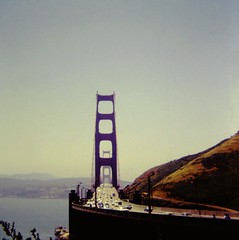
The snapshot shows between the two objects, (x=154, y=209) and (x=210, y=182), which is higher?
(x=210, y=182)

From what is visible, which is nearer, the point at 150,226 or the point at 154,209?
the point at 150,226

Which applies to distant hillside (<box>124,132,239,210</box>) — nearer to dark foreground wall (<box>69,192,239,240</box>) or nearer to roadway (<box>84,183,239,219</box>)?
roadway (<box>84,183,239,219</box>)

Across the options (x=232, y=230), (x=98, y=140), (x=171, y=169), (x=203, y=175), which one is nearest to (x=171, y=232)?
(x=232, y=230)

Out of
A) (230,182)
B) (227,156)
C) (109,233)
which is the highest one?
(227,156)

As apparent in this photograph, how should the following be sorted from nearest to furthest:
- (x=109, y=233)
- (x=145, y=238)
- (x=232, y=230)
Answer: (x=232, y=230) < (x=145, y=238) < (x=109, y=233)

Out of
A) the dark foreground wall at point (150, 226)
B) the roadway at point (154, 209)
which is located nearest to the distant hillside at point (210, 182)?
the roadway at point (154, 209)

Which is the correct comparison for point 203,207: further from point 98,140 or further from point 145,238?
point 98,140

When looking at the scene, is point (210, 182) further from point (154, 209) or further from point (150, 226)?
point (150, 226)

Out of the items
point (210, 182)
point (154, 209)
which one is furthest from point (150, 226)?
point (210, 182)

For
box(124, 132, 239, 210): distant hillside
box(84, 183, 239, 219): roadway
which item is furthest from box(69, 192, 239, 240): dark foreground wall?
box(124, 132, 239, 210): distant hillside
